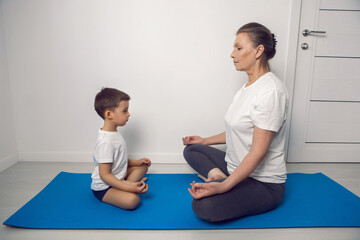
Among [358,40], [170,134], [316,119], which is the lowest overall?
[170,134]

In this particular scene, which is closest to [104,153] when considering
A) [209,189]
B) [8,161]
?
[209,189]

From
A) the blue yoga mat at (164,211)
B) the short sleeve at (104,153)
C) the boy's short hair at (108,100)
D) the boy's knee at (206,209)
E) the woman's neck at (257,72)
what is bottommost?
the blue yoga mat at (164,211)

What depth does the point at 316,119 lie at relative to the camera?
2020 mm

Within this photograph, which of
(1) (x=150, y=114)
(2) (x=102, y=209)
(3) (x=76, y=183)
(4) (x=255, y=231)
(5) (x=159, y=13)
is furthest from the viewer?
(1) (x=150, y=114)

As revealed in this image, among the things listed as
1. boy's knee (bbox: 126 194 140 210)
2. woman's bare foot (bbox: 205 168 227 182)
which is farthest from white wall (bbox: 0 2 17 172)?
woman's bare foot (bbox: 205 168 227 182)

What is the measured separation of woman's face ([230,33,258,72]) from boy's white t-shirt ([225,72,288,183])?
10 cm

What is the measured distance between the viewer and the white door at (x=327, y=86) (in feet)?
6.19

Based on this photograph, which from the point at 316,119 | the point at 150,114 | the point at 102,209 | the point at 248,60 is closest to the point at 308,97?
the point at 316,119

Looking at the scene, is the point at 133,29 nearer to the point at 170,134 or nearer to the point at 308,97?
the point at 170,134

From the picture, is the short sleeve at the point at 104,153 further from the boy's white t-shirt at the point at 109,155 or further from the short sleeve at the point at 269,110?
the short sleeve at the point at 269,110

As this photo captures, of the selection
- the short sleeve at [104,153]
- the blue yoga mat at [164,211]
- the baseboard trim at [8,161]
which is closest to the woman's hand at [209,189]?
the blue yoga mat at [164,211]

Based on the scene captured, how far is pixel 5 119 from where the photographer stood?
186cm

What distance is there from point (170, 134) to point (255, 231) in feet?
3.45

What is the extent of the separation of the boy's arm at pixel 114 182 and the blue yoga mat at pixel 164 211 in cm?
12
